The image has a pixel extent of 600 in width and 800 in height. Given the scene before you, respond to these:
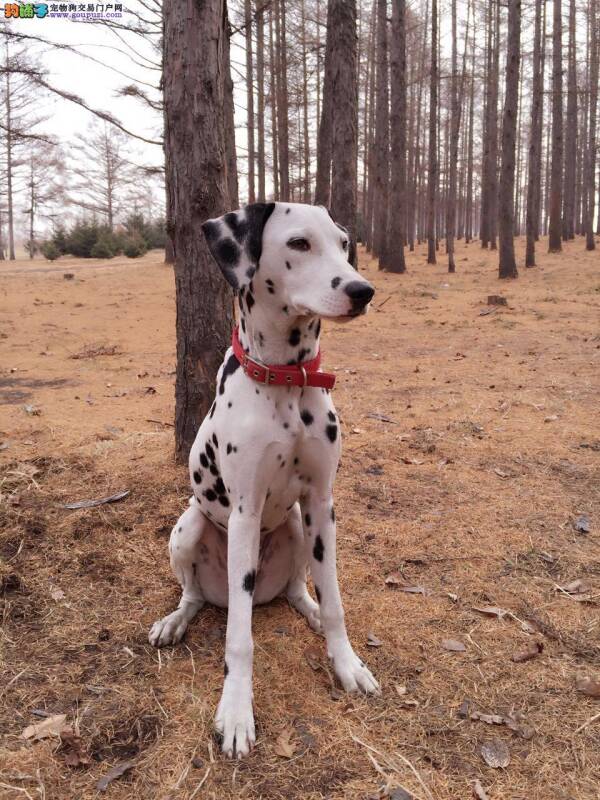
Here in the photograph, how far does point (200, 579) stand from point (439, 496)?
220 cm

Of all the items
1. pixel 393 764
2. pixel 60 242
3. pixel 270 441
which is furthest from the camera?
pixel 60 242

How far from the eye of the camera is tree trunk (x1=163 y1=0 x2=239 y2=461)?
161 inches

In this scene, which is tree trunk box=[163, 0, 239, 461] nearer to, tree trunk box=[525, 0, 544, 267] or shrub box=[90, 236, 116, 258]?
tree trunk box=[525, 0, 544, 267]

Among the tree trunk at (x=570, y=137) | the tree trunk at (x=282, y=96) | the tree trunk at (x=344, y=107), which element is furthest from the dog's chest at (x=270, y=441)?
the tree trunk at (x=570, y=137)

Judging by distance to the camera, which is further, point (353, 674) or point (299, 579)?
point (299, 579)

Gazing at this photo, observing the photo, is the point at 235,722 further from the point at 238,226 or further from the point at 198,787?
the point at 238,226

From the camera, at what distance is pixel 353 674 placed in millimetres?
2621

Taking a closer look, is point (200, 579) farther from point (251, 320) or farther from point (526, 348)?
point (526, 348)

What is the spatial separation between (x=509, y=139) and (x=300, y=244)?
16732 millimetres

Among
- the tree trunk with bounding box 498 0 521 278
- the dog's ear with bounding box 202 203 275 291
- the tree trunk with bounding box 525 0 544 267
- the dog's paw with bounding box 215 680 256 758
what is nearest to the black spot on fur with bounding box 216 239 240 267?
the dog's ear with bounding box 202 203 275 291

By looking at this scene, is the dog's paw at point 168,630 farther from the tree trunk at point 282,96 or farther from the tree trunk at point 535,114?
the tree trunk at point 535,114

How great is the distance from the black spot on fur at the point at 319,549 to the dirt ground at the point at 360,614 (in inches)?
20.7

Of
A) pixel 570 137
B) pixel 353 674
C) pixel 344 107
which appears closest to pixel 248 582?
pixel 353 674

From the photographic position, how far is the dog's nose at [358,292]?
2161 millimetres
